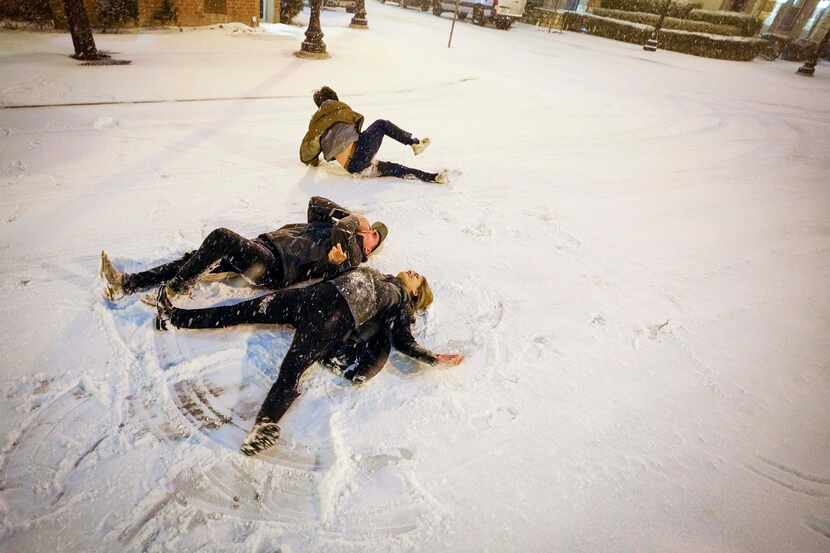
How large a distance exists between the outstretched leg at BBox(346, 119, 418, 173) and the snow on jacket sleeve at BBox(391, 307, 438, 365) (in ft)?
7.48

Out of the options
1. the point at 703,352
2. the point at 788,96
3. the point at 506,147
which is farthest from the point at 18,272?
the point at 788,96

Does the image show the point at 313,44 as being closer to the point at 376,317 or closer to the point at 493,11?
the point at 376,317

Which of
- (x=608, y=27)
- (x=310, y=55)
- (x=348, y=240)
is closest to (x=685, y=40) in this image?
(x=608, y=27)

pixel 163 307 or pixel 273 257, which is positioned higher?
pixel 273 257

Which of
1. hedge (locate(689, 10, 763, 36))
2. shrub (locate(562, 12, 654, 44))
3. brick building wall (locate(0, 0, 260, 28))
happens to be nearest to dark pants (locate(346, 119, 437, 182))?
brick building wall (locate(0, 0, 260, 28))

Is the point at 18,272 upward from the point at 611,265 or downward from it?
downward

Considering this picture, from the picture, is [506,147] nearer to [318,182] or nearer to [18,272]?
[318,182]

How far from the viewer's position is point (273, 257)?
2.29m

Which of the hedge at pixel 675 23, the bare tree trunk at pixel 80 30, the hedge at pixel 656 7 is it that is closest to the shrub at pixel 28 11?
the bare tree trunk at pixel 80 30

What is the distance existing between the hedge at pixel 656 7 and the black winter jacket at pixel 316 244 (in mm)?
24537

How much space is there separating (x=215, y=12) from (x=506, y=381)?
11.9 metres

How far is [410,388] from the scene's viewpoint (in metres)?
2.14

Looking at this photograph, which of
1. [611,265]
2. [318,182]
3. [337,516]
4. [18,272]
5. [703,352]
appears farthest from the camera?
[318,182]

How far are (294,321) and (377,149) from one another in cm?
257
